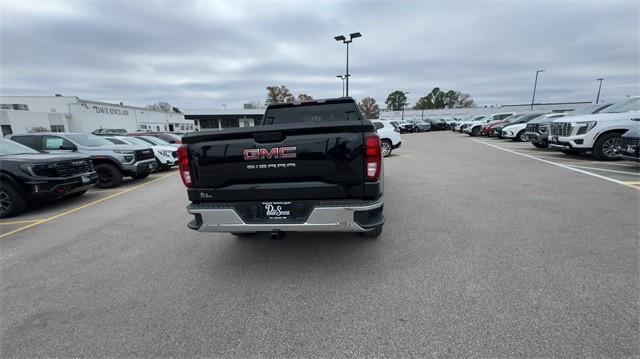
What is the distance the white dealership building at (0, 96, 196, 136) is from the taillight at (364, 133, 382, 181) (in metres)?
35.8

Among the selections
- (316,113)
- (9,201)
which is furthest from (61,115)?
(316,113)

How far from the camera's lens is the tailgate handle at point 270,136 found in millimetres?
2650

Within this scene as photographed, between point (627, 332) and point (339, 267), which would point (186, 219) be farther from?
point (627, 332)

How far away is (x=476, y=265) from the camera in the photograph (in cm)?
289

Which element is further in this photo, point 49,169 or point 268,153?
point 49,169

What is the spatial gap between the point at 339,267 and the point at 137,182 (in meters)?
8.71

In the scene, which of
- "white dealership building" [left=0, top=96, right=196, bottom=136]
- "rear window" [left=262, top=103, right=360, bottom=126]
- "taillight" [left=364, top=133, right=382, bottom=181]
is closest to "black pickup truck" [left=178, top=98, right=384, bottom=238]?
"taillight" [left=364, top=133, right=382, bottom=181]

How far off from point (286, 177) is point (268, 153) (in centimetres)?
29

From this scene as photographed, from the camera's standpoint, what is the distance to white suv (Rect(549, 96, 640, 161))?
799 cm

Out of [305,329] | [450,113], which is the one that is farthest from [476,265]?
[450,113]

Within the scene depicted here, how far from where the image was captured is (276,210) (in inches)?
107

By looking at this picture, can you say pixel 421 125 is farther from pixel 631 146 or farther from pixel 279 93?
pixel 279 93

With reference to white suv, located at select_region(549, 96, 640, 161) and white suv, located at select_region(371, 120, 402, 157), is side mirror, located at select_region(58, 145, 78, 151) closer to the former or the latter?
white suv, located at select_region(371, 120, 402, 157)

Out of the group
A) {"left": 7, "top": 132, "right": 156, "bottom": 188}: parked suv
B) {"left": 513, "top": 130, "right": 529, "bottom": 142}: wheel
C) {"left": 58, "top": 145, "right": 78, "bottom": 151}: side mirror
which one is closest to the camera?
{"left": 58, "top": 145, "right": 78, "bottom": 151}: side mirror
